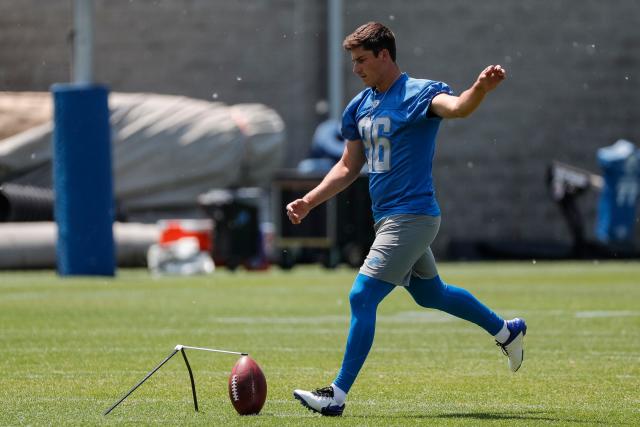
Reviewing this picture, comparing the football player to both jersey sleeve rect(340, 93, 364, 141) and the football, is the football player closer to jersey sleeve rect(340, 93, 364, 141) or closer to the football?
jersey sleeve rect(340, 93, 364, 141)

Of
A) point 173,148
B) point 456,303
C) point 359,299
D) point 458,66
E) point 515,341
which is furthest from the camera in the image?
point 458,66

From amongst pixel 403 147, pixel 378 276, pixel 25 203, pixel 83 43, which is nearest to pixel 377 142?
pixel 403 147

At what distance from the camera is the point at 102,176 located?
2144 centimetres

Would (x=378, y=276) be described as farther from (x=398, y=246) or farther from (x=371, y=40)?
(x=371, y=40)

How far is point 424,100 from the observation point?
7.31 metres

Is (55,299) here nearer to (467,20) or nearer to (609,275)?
(609,275)

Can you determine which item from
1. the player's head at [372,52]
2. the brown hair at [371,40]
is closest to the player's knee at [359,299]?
the player's head at [372,52]

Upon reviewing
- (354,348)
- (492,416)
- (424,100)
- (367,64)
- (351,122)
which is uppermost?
(367,64)

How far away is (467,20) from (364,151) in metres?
26.9

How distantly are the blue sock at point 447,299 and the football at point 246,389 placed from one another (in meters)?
1.09

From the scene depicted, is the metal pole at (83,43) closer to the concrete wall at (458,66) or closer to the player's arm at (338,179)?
the concrete wall at (458,66)

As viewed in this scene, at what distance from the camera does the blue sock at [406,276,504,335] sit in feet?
25.3

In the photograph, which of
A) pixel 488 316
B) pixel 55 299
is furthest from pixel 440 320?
pixel 488 316

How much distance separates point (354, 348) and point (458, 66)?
89.9ft
